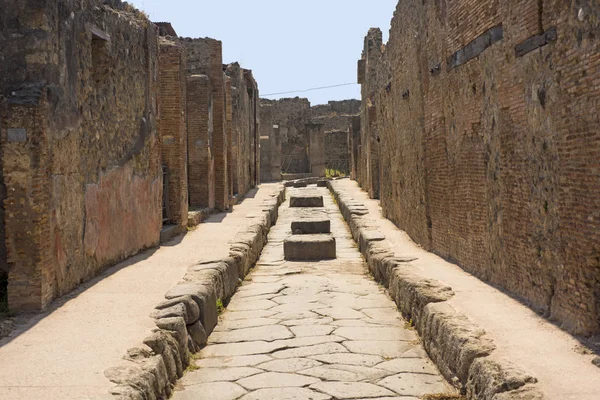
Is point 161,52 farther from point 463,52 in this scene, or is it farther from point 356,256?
point 463,52

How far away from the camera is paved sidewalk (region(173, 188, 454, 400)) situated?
15.7 ft

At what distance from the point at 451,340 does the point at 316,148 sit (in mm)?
29998

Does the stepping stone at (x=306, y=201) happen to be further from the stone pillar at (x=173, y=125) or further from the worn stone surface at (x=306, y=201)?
the stone pillar at (x=173, y=125)

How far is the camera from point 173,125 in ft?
42.7

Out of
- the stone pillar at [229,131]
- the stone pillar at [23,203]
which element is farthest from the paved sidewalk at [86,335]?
the stone pillar at [229,131]

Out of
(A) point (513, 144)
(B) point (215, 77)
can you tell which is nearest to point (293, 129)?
(B) point (215, 77)

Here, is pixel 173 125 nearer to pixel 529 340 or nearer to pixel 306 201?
pixel 306 201

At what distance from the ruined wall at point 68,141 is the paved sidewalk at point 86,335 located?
31 centimetres

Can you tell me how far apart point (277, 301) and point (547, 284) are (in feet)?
10.4

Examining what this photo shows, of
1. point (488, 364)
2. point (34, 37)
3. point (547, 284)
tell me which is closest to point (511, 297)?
point (547, 284)

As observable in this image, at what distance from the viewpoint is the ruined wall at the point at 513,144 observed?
4793 millimetres

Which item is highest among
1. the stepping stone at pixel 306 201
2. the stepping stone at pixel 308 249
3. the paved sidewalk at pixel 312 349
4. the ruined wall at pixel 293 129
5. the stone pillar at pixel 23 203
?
the ruined wall at pixel 293 129

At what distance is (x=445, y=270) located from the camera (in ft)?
26.2

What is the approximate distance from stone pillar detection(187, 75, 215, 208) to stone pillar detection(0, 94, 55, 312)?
9802 mm
